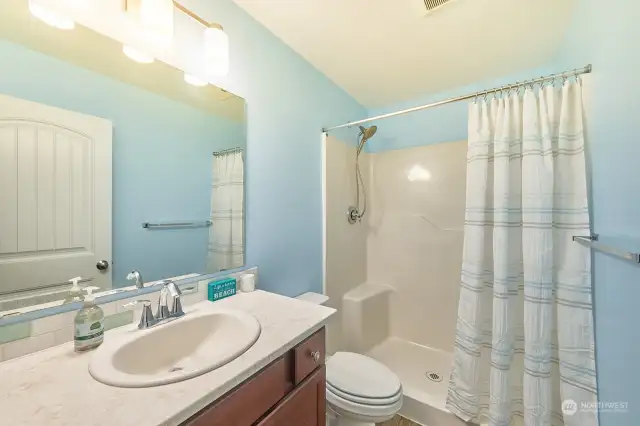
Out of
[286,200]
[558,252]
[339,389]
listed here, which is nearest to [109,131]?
[286,200]

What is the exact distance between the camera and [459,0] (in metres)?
1.22

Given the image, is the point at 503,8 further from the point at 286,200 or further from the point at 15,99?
the point at 15,99

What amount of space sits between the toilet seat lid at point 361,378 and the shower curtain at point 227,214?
2.51 feet

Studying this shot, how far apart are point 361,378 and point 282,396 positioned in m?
0.70

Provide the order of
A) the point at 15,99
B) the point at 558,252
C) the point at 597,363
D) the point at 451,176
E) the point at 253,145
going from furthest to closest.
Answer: the point at 451,176, the point at 253,145, the point at 558,252, the point at 597,363, the point at 15,99

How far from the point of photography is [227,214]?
4.14 feet

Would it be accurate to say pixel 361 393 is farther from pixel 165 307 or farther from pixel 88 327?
pixel 88 327

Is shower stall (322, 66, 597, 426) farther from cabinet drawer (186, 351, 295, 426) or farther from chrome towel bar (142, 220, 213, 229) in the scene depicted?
cabinet drawer (186, 351, 295, 426)

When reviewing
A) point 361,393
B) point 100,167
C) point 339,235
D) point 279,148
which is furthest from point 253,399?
point 339,235

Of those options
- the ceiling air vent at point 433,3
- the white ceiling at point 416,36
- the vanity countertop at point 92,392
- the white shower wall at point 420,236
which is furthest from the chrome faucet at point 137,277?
the white shower wall at point 420,236

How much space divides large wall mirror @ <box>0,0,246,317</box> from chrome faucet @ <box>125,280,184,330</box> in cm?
15

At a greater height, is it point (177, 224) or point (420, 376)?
point (177, 224)

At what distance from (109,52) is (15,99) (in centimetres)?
33

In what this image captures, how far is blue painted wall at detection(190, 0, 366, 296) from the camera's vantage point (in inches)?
52.2
